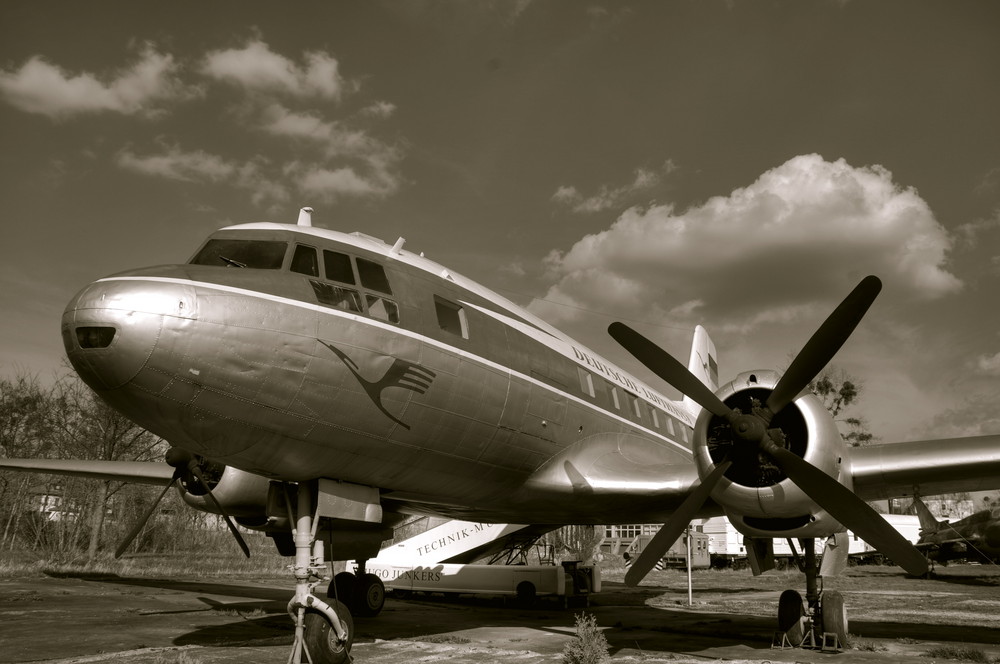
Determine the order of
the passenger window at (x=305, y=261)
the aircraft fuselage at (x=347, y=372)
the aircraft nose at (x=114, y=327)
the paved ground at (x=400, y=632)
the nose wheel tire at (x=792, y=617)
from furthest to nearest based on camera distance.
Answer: the nose wheel tire at (x=792, y=617) < the paved ground at (x=400, y=632) < the passenger window at (x=305, y=261) < the aircraft fuselage at (x=347, y=372) < the aircraft nose at (x=114, y=327)

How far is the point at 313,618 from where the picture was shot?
696cm

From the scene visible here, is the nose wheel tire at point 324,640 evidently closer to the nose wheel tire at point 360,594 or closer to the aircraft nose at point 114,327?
the aircraft nose at point 114,327

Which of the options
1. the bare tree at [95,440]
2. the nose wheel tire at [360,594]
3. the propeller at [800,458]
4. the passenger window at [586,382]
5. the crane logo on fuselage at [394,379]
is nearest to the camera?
the crane logo on fuselage at [394,379]

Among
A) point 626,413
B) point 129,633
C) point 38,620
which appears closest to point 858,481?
point 626,413

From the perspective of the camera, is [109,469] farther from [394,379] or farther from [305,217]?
[394,379]

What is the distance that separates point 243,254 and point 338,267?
941 mm

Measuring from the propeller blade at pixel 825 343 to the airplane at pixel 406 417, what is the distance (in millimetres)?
23

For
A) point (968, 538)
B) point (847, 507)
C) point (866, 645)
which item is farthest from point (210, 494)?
point (968, 538)

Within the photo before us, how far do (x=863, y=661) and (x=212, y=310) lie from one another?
7830mm

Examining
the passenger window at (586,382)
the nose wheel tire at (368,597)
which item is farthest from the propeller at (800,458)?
the nose wheel tire at (368,597)

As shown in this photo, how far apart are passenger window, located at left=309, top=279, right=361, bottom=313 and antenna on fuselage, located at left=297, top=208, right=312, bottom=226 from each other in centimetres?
135

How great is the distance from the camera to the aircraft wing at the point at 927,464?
8.27 metres

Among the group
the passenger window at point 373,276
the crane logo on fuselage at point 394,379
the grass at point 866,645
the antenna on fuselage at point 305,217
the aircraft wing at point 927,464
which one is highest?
the antenna on fuselage at point 305,217

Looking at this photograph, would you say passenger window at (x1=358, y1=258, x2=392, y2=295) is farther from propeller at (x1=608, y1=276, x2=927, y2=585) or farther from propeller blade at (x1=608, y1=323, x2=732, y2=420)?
propeller at (x1=608, y1=276, x2=927, y2=585)
